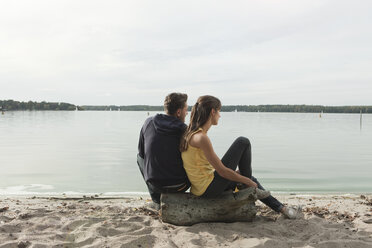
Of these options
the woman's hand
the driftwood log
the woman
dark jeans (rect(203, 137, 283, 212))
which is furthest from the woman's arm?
the driftwood log

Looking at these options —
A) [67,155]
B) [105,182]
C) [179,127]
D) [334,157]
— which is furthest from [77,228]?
[334,157]

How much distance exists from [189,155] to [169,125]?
465 mm

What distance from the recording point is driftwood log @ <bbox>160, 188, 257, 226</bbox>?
4531mm

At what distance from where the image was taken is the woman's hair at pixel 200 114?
4.28m

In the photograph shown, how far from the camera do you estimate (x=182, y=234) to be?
4117 mm

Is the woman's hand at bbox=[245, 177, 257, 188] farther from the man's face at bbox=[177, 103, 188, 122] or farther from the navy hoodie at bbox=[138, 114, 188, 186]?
the man's face at bbox=[177, 103, 188, 122]

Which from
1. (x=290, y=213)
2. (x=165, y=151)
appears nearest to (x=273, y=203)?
(x=290, y=213)

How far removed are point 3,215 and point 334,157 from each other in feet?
43.8

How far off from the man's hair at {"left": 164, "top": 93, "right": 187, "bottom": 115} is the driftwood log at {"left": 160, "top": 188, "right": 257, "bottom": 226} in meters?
1.16

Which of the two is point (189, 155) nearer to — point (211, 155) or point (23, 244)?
point (211, 155)

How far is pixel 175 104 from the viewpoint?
4.45 meters

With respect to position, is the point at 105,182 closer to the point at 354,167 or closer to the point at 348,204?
the point at 348,204

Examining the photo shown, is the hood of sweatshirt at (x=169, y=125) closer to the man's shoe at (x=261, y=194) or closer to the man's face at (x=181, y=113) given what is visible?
the man's face at (x=181, y=113)

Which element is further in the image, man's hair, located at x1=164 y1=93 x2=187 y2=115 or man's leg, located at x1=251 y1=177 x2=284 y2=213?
man's leg, located at x1=251 y1=177 x2=284 y2=213
